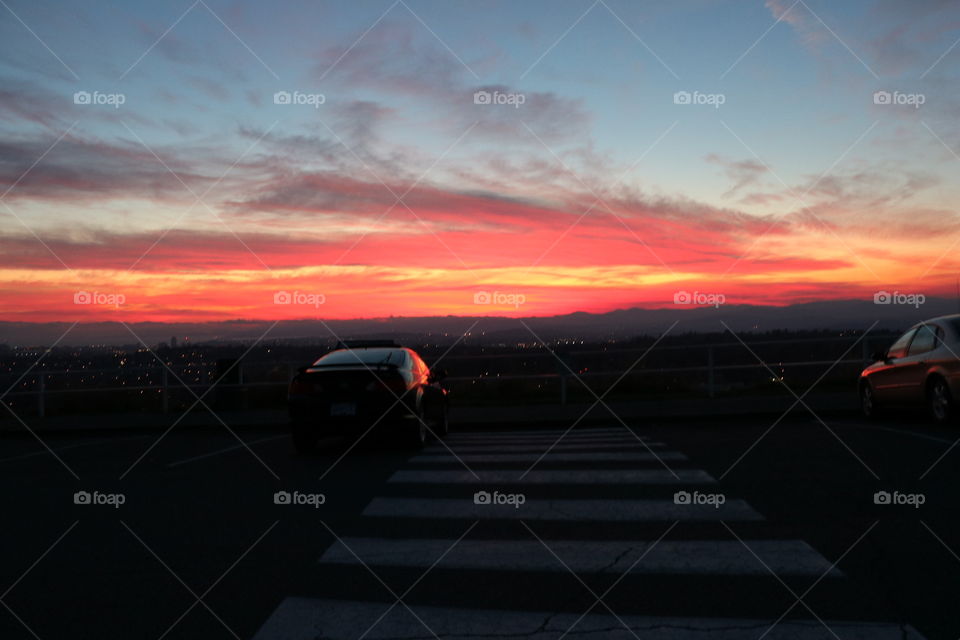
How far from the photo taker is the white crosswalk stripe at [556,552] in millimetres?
4738

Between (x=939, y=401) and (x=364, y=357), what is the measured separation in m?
9.09

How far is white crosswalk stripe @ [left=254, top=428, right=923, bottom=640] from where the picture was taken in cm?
474

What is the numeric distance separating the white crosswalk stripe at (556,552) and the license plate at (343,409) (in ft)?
5.95

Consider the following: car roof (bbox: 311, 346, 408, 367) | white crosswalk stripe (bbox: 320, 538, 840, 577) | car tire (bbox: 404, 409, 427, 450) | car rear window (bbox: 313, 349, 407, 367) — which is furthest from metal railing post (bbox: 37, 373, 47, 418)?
white crosswalk stripe (bbox: 320, 538, 840, 577)

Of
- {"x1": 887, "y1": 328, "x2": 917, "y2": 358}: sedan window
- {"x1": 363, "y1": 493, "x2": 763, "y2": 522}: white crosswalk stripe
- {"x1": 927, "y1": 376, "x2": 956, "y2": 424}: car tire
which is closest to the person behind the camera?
{"x1": 363, "y1": 493, "x2": 763, "y2": 522}: white crosswalk stripe

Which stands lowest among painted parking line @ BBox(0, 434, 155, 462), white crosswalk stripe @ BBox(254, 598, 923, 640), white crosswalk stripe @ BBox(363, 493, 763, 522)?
white crosswalk stripe @ BBox(254, 598, 923, 640)

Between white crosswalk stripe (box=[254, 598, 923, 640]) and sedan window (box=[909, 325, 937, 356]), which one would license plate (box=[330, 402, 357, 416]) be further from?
sedan window (box=[909, 325, 937, 356])

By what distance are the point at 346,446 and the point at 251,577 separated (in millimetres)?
8552

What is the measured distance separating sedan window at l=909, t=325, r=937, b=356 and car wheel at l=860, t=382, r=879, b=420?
60.4 inches

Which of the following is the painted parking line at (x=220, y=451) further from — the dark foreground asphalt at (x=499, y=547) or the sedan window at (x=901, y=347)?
the sedan window at (x=901, y=347)

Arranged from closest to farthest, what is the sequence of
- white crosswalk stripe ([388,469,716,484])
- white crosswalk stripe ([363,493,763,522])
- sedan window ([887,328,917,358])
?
white crosswalk stripe ([363,493,763,522])
white crosswalk stripe ([388,469,716,484])
sedan window ([887,328,917,358])

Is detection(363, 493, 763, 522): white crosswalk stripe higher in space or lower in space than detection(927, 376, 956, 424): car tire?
lower

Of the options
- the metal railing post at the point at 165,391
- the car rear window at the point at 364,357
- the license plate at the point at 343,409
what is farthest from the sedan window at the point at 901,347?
the metal railing post at the point at 165,391

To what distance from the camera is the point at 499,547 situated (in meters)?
6.68
